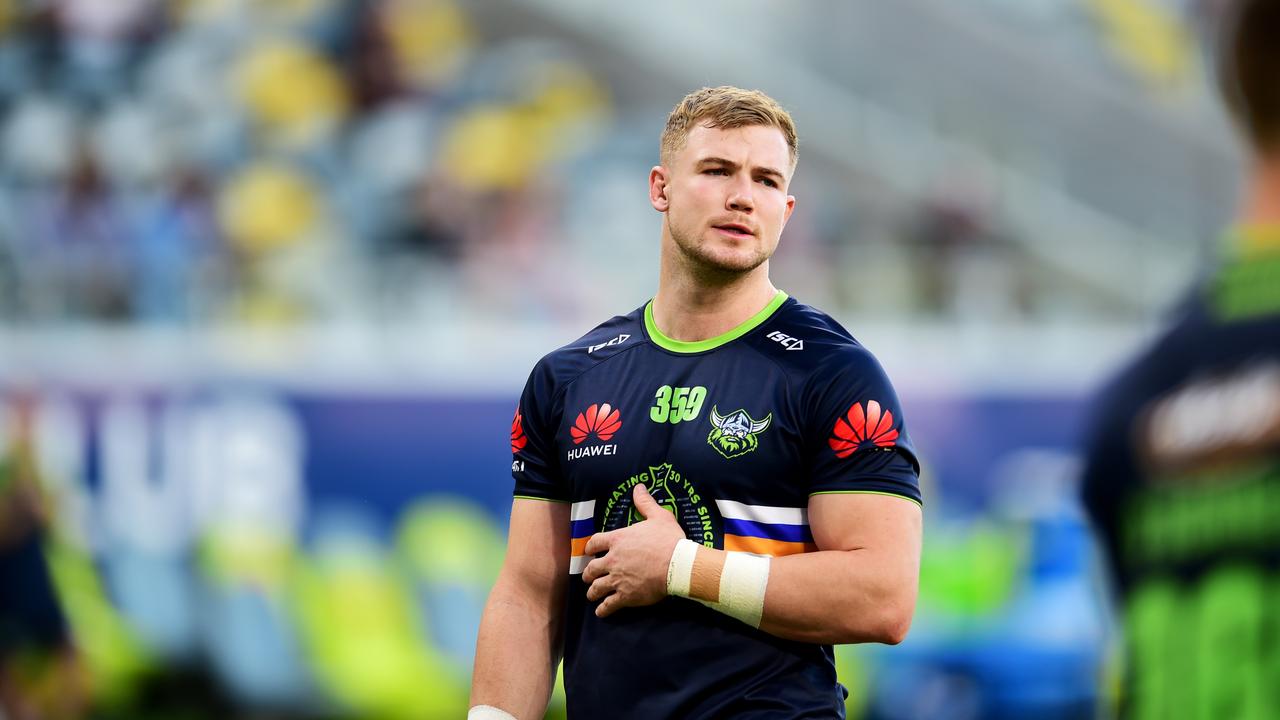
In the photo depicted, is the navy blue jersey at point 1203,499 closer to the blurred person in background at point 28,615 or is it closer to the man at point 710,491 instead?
the man at point 710,491

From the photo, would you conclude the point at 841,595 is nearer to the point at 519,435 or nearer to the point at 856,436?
the point at 856,436

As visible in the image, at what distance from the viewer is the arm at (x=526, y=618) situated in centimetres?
385

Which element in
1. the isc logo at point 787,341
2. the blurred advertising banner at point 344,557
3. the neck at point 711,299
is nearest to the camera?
the isc logo at point 787,341

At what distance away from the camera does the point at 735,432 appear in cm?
360

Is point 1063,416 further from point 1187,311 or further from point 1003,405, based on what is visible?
point 1187,311

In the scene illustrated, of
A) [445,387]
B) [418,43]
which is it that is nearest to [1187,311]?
[445,387]

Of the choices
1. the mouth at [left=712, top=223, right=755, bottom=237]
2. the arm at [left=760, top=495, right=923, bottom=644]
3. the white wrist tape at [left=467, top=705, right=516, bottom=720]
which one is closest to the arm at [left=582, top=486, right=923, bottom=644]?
the arm at [left=760, top=495, right=923, bottom=644]

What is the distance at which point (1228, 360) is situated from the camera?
6.65 feet

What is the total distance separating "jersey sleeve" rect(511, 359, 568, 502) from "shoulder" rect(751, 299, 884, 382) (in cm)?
53

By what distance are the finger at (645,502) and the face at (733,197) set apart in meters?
0.52

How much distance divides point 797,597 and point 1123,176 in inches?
472

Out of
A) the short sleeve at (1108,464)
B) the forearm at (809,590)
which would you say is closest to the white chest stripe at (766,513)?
the forearm at (809,590)

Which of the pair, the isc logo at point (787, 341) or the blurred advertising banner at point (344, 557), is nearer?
the isc logo at point (787, 341)

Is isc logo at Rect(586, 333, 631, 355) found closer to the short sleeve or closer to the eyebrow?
the eyebrow
